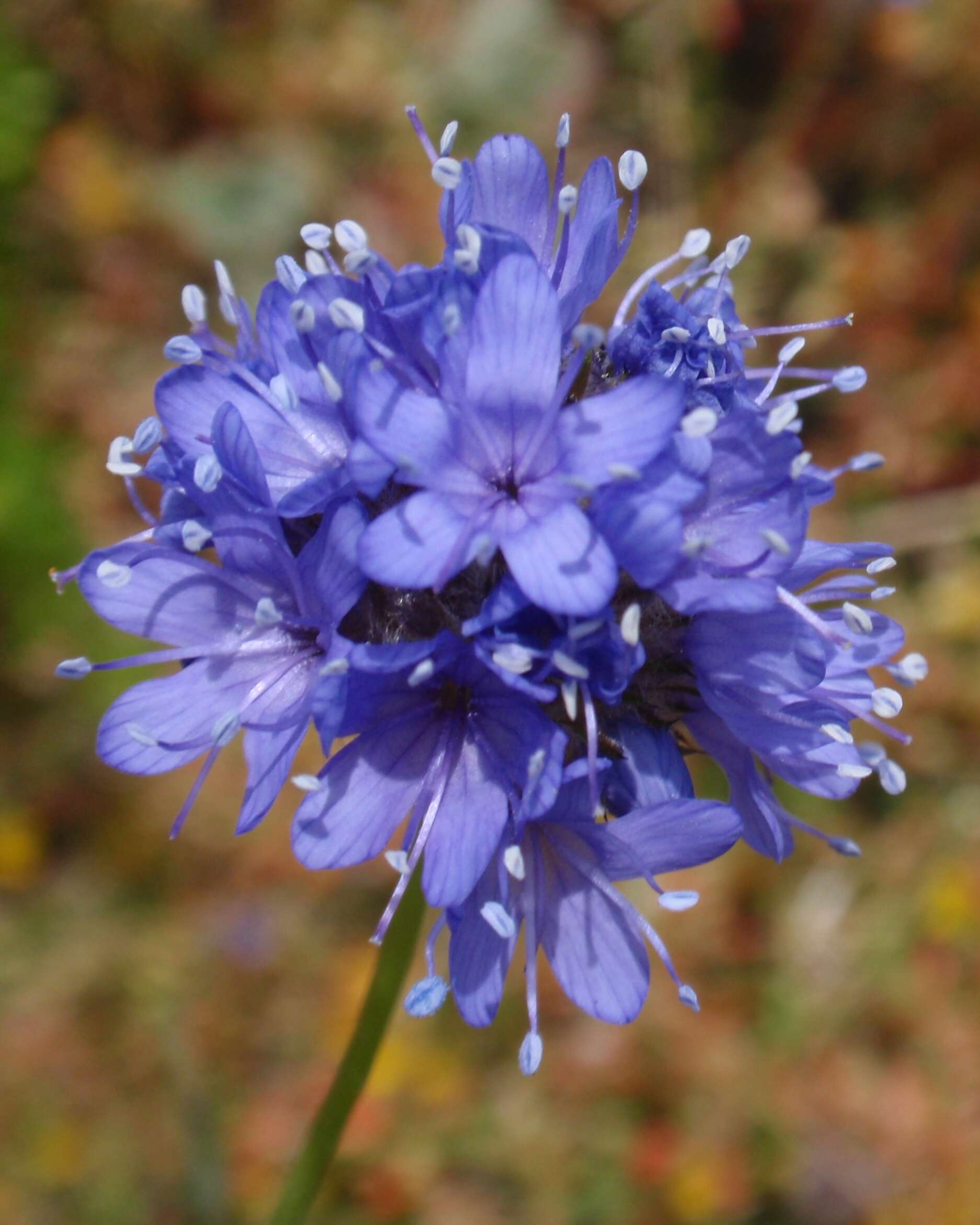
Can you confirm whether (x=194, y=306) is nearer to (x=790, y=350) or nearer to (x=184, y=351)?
(x=184, y=351)

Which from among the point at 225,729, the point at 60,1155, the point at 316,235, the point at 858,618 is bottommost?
the point at 60,1155

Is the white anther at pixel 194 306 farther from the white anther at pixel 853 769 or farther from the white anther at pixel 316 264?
the white anther at pixel 853 769

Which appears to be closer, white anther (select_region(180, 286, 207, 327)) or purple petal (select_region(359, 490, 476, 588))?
purple petal (select_region(359, 490, 476, 588))

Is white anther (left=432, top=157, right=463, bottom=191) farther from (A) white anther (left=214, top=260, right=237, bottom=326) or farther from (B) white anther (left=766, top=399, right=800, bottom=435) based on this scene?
(B) white anther (left=766, top=399, right=800, bottom=435)

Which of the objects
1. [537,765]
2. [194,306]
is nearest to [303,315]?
[194,306]

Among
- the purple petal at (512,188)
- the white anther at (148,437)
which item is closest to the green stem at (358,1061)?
the white anther at (148,437)

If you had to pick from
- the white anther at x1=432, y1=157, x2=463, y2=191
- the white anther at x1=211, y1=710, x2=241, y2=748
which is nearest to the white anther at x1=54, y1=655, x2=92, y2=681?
the white anther at x1=211, y1=710, x2=241, y2=748
